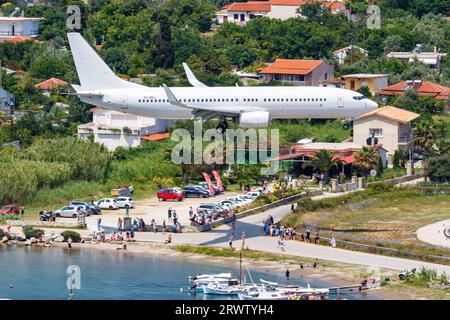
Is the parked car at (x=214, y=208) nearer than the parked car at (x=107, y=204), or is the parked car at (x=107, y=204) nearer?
the parked car at (x=214, y=208)

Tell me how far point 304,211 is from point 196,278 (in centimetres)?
2728

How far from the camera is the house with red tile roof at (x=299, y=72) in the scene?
Answer: 606ft

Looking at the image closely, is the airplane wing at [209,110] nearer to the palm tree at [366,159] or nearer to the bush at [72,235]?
the bush at [72,235]

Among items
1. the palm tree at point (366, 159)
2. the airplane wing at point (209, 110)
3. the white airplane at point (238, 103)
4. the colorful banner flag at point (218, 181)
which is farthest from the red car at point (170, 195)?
the airplane wing at point (209, 110)

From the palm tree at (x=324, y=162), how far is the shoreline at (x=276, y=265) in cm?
3181

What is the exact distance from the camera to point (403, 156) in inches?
5753

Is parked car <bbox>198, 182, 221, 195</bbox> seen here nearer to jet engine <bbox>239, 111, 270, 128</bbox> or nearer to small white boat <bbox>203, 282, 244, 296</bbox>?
jet engine <bbox>239, 111, 270, 128</bbox>

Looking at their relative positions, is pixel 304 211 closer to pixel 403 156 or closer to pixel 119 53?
pixel 403 156

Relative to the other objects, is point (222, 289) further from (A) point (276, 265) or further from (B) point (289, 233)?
(B) point (289, 233)

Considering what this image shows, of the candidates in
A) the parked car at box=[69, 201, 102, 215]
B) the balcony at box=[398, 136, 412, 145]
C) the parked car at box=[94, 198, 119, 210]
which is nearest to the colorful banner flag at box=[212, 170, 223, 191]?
the parked car at box=[94, 198, 119, 210]

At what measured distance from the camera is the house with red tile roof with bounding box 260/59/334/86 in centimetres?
18462

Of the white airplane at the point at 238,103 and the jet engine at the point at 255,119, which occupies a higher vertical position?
the white airplane at the point at 238,103

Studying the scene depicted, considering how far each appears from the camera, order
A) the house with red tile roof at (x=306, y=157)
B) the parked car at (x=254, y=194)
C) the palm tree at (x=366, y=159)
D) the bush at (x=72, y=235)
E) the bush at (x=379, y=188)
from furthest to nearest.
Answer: the house with red tile roof at (x=306, y=157) < the palm tree at (x=366, y=159) < the bush at (x=379, y=188) < the parked car at (x=254, y=194) < the bush at (x=72, y=235)

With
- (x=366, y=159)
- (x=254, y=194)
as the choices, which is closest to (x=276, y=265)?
(x=254, y=194)
